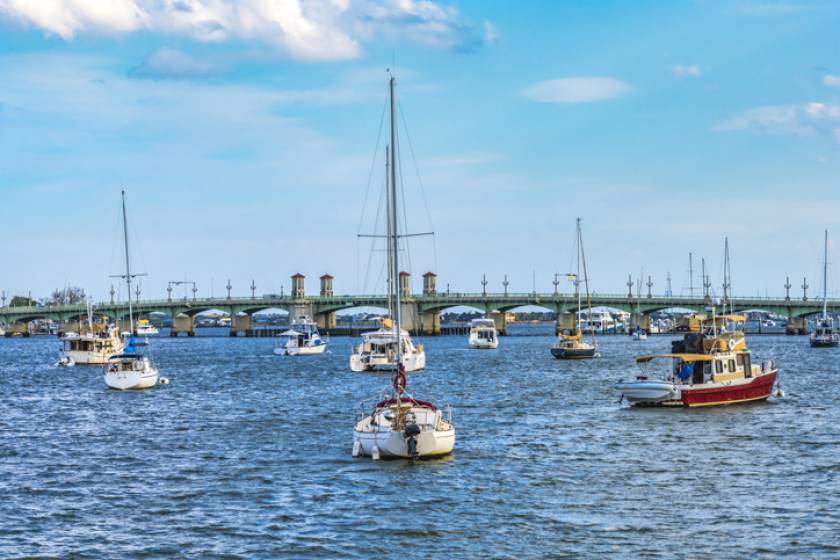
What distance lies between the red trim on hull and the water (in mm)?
1089

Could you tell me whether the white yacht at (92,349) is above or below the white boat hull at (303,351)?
above

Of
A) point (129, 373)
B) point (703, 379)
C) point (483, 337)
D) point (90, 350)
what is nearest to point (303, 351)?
point (90, 350)

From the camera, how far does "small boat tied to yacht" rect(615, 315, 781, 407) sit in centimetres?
6116

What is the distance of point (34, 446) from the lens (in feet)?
168

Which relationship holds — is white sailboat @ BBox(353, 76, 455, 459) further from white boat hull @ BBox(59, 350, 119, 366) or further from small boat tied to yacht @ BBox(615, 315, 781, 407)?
white boat hull @ BBox(59, 350, 119, 366)

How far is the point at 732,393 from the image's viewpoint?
63.0 m

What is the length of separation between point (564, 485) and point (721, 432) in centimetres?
1573

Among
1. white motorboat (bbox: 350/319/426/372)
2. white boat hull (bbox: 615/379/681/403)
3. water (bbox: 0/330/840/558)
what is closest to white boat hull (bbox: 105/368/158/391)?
water (bbox: 0/330/840/558)

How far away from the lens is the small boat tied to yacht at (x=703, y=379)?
61156 millimetres

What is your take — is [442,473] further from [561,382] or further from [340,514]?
[561,382]

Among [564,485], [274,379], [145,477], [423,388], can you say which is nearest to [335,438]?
[145,477]

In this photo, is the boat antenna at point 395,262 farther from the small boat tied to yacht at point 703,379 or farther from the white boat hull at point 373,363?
the white boat hull at point 373,363

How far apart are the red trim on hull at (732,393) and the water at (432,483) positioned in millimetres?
1089

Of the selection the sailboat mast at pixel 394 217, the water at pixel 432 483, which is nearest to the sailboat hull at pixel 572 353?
the water at pixel 432 483
